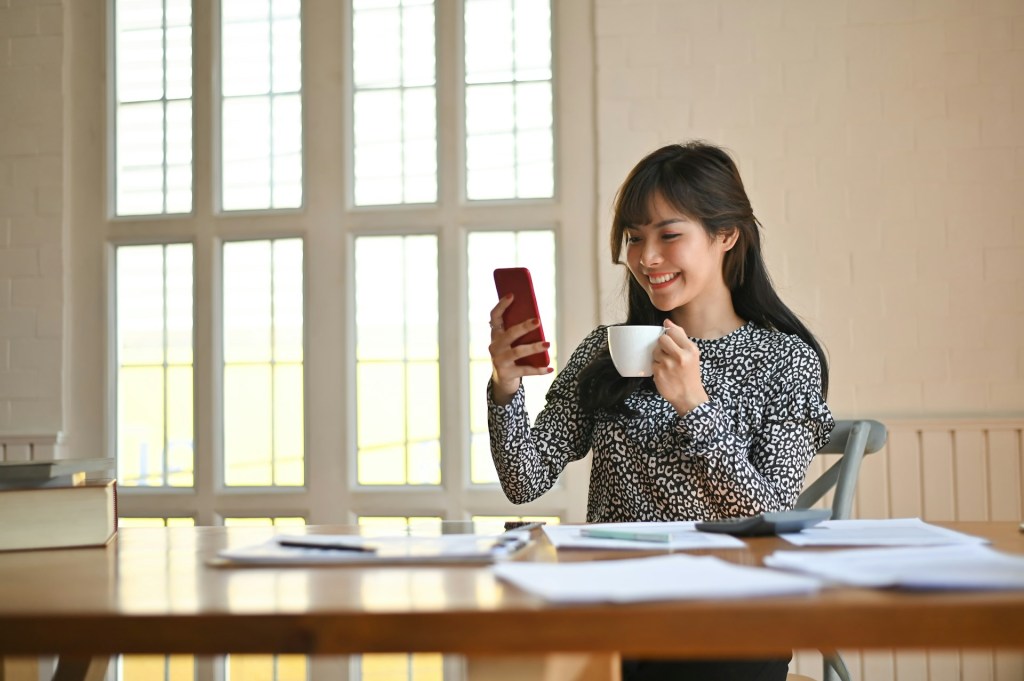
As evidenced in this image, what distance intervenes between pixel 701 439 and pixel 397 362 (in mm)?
2120

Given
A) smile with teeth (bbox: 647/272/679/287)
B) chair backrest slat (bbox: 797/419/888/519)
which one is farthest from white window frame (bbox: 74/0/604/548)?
smile with teeth (bbox: 647/272/679/287)

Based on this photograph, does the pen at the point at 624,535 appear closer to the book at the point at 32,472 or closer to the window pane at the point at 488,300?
the book at the point at 32,472

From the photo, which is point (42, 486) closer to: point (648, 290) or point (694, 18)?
point (648, 290)

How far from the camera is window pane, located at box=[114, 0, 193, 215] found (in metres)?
3.76

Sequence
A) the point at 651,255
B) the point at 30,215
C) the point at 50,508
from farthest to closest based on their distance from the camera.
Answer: the point at 30,215 < the point at 651,255 < the point at 50,508

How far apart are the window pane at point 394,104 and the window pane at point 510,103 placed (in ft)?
0.51

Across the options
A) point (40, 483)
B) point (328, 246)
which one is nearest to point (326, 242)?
point (328, 246)

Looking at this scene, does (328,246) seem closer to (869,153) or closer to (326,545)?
(869,153)

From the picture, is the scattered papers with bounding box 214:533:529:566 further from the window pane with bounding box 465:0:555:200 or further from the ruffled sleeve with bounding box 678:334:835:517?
the window pane with bounding box 465:0:555:200

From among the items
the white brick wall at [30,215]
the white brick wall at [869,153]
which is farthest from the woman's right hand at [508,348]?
the white brick wall at [30,215]

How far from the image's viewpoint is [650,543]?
110 cm

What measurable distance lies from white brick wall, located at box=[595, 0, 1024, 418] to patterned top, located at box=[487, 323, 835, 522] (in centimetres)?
148

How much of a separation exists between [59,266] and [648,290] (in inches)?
102

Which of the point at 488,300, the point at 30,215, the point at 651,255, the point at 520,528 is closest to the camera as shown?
the point at 520,528
